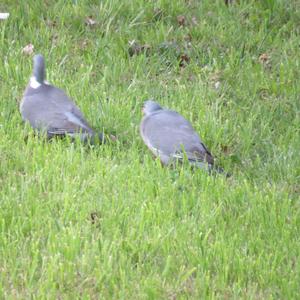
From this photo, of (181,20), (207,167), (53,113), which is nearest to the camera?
(207,167)

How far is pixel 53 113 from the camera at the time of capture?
7125 mm

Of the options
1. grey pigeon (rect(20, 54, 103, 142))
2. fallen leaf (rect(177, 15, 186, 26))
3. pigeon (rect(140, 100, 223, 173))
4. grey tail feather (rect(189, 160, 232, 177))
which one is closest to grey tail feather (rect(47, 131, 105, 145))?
grey pigeon (rect(20, 54, 103, 142))

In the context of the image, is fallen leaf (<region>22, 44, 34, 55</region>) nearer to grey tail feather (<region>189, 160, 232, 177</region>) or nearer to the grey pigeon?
the grey pigeon

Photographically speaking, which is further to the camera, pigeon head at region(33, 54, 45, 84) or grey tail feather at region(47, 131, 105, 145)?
pigeon head at region(33, 54, 45, 84)

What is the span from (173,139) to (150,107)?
57 centimetres

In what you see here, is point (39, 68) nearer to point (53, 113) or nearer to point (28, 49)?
point (53, 113)

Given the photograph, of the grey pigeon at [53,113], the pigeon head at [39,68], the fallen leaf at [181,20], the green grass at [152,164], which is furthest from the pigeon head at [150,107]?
the fallen leaf at [181,20]

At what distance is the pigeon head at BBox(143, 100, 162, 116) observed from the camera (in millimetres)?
7246

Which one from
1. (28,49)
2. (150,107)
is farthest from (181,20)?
(150,107)

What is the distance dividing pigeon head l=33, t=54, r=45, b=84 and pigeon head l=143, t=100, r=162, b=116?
90cm

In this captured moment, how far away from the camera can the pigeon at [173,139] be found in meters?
6.61

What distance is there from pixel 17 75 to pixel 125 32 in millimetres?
1467

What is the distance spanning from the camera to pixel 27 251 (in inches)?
213

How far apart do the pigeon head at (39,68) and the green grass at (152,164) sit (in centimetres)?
27
